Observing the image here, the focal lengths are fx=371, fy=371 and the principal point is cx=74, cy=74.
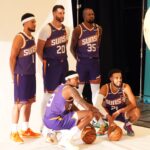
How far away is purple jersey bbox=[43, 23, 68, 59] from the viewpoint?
4.12m

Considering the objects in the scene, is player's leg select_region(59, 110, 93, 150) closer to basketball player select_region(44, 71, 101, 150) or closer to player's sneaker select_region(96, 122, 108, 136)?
basketball player select_region(44, 71, 101, 150)

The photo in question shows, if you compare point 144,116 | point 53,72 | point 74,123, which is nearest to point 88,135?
point 74,123

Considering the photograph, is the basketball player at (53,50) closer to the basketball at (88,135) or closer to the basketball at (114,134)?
the basketball at (88,135)

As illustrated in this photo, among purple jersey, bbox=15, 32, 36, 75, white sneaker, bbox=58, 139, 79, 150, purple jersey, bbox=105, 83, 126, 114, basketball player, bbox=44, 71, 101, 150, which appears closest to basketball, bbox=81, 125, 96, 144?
basketball player, bbox=44, 71, 101, 150

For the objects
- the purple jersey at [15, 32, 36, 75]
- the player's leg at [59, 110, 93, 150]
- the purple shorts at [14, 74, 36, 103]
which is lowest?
the player's leg at [59, 110, 93, 150]

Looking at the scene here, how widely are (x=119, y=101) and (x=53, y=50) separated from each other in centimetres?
94

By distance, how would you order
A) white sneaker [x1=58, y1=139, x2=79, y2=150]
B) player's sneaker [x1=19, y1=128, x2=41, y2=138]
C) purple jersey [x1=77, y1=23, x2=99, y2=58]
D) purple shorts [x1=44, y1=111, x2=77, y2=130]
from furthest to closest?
purple jersey [x1=77, y1=23, x2=99, y2=58], player's sneaker [x1=19, y1=128, x2=41, y2=138], purple shorts [x1=44, y1=111, x2=77, y2=130], white sneaker [x1=58, y1=139, x2=79, y2=150]

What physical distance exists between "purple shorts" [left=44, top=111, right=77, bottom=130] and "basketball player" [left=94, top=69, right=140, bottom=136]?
1.65ft

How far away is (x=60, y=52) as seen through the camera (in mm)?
4172

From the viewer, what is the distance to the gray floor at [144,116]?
4589 millimetres

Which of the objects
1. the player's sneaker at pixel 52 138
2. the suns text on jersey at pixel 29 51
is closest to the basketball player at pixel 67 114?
the player's sneaker at pixel 52 138

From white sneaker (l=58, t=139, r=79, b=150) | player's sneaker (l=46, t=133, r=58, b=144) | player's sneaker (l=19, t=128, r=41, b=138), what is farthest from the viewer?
player's sneaker (l=19, t=128, r=41, b=138)

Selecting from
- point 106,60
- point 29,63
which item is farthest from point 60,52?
point 106,60

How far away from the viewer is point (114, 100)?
4.16m
